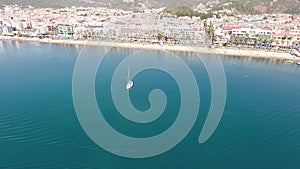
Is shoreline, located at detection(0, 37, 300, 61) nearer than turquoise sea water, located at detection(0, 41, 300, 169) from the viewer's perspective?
No

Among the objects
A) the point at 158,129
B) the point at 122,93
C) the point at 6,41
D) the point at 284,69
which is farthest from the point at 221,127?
the point at 6,41

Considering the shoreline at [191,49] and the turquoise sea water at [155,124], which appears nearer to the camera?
the turquoise sea water at [155,124]

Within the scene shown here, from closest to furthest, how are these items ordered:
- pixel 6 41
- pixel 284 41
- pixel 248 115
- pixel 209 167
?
pixel 209 167 < pixel 248 115 < pixel 284 41 < pixel 6 41

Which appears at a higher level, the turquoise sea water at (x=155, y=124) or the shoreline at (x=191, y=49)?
the shoreline at (x=191, y=49)

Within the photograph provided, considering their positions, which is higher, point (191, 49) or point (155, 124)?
point (191, 49)

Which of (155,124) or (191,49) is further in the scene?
(191,49)

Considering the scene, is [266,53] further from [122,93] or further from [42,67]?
[42,67]

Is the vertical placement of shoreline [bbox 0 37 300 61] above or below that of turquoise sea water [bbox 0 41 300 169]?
above

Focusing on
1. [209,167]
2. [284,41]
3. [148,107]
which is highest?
[284,41]
